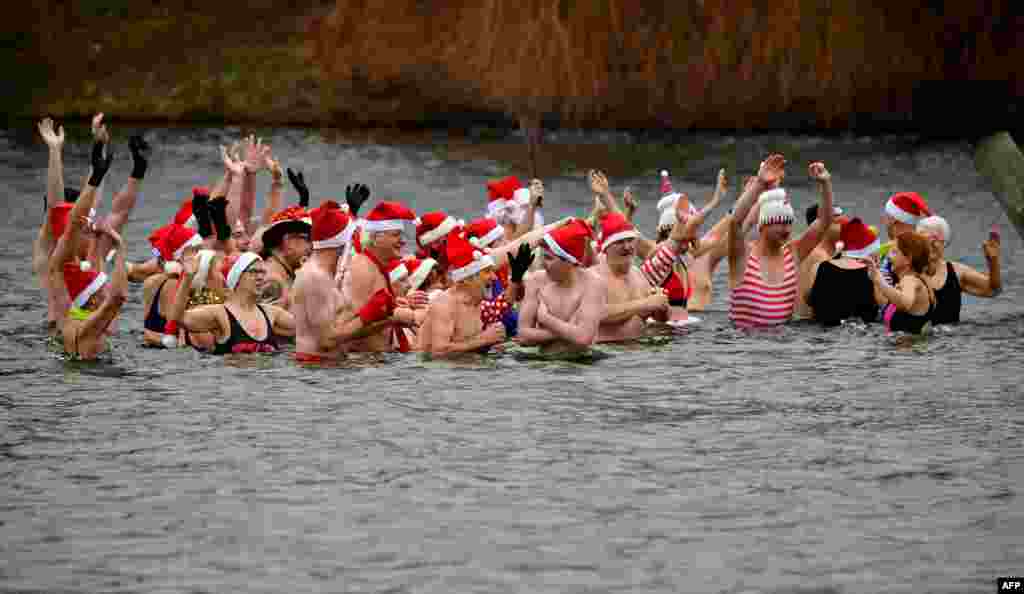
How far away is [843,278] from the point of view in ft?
64.7

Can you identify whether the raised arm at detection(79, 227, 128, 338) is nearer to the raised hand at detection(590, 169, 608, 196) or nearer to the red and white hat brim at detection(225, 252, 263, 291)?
the red and white hat brim at detection(225, 252, 263, 291)

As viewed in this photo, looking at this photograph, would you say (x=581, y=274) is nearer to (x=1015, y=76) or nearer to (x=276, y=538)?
(x=276, y=538)

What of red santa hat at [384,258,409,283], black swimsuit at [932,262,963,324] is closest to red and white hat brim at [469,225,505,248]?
red santa hat at [384,258,409,283]

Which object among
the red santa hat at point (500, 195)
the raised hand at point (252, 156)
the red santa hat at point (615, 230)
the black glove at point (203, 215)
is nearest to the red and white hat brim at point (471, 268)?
the red santa hat at point (615, 230)

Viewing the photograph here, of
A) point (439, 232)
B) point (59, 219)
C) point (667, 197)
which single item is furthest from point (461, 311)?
point (59, 219)

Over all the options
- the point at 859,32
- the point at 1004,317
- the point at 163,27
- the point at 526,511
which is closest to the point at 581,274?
the point at 526,511

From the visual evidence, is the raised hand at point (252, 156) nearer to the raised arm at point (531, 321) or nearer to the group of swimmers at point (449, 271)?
the group of swimmers at point (449, 271)

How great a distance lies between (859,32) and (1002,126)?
393 cm

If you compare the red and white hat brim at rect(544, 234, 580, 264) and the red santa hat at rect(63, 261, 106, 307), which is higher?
the red and white hat brim at rect(544, 234, 580, 264)

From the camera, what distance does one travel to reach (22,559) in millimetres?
11977

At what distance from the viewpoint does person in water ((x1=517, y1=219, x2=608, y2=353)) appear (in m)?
17.1

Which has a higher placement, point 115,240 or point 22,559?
point 115,240

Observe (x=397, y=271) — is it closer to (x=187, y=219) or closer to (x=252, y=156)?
(x=187, y=219)

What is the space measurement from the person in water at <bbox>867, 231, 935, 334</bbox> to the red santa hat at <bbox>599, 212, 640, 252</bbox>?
2.08m
